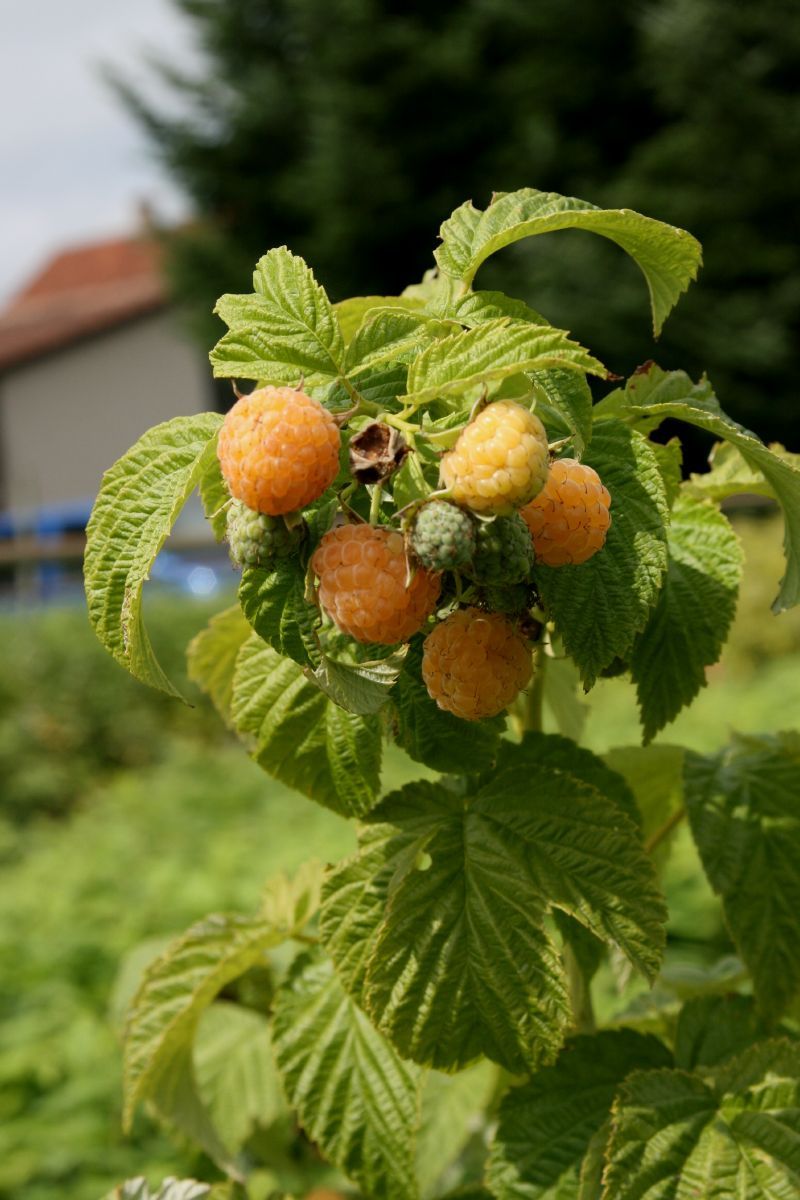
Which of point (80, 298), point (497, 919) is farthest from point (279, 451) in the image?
point (80, 298)

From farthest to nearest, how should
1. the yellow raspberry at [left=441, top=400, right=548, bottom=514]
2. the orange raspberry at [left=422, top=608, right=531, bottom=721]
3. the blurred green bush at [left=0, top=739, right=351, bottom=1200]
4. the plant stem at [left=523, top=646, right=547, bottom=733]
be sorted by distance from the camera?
the blurred green bush at [left=0, top=739, right=351, bottom=1200] < the plant stem at [left=523, top=646, right=547, bottom=733] < the orange raspberry at [left=422, top=608, right=531, bottom=721] < the yellow raspberry at [left=441, top=400, right=548, bottom=514]

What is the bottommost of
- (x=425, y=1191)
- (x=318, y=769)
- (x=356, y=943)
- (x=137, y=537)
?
(x=425, y=1191)

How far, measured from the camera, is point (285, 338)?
85 cm

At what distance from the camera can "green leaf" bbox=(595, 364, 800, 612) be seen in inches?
33.1

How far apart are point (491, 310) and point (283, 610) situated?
0.82ft

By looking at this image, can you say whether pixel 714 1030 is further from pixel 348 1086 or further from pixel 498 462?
pixel 498 462

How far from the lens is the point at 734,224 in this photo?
567 inches

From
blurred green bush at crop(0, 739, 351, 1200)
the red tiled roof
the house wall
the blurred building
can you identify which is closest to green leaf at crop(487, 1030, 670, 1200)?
blurred green bush at crop(0, 739, 351, 1200)

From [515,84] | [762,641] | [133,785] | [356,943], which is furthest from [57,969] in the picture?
[515,84]

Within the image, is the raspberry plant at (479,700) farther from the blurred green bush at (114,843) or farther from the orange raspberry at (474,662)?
the blurred green bush at (114,843)

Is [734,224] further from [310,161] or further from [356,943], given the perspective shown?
[356,943]

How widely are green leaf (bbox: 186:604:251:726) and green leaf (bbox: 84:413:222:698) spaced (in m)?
0.35

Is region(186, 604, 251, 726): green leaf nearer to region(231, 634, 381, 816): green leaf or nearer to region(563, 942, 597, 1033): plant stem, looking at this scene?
region(231, 634, 381, 816): green leaf

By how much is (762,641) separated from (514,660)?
7.36m
